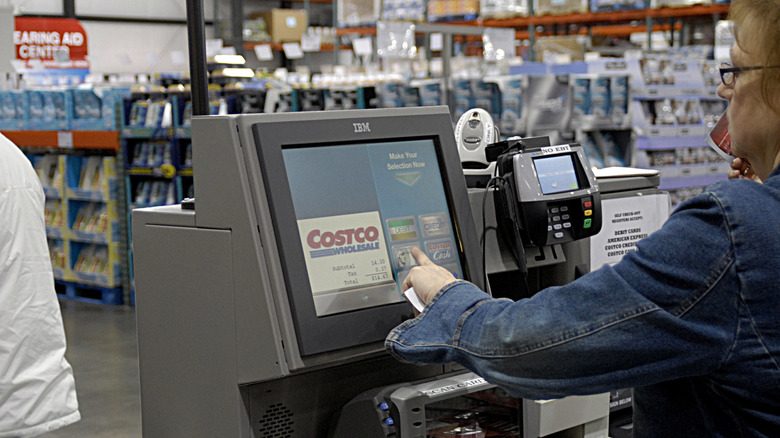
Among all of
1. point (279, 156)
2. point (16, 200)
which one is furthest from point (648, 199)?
point (16, 200)

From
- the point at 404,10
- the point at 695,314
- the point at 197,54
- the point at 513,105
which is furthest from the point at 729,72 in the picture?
the point at 404,10

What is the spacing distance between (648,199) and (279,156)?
3.65ft

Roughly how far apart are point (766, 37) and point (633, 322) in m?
0.38

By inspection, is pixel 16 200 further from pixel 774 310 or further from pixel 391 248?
pixel 774 310

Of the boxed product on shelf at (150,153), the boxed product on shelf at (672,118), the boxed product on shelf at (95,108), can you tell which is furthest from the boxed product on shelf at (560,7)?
the boxed product on shelf at (150,153)

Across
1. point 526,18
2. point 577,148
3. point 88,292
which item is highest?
point 526,18

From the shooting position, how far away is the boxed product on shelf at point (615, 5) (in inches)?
408

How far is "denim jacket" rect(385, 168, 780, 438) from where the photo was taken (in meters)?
0.96

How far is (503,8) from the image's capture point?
35.6ft

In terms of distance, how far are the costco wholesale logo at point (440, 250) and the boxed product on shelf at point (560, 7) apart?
9527mm

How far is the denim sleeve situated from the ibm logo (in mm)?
540

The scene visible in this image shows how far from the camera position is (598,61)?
776 centimetres

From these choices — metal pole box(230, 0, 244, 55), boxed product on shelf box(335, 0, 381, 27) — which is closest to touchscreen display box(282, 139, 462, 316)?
boxed product on shelf box(335, 0, 381, 27)

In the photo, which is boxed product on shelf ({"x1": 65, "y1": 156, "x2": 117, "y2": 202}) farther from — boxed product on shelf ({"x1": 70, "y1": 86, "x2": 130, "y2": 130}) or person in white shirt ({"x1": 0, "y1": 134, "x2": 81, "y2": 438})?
person in white shirt ({"x1": 0, "y1": 134, "x2": 81, "y2": 438})
